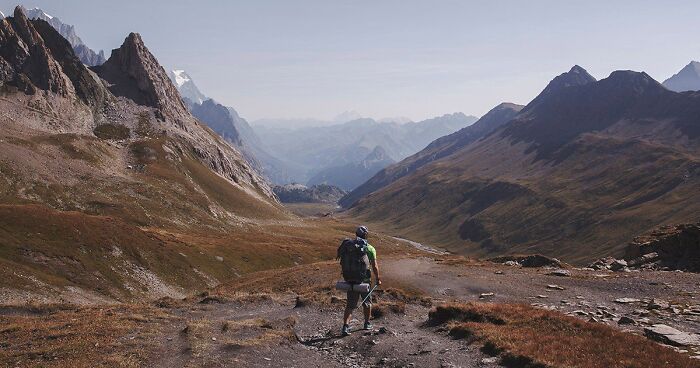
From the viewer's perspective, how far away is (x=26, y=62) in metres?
168

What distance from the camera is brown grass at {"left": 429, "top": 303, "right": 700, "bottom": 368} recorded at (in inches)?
650

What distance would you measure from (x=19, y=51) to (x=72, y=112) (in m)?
27.5

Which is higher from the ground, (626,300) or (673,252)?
(673,252)

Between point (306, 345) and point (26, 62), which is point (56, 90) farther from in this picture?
point (306, 345)

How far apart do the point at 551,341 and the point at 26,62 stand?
198636mm

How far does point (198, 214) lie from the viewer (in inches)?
5192

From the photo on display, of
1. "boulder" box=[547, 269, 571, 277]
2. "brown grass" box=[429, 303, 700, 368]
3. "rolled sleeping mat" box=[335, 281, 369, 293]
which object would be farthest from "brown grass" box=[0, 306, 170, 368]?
"boulder" box=[547, 269, 571, 277]

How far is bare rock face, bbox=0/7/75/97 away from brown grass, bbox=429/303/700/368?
180 m

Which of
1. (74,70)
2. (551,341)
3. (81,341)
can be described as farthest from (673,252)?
(74,70)

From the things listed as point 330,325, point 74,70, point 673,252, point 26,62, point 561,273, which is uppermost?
point 74,70

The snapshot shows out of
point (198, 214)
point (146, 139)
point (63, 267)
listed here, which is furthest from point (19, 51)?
point (63, 267)

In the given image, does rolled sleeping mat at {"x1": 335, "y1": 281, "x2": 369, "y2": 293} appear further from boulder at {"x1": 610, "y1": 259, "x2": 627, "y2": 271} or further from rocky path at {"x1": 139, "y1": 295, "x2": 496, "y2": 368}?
boulder at {"x1": 610, "y1": 259, "x2": 627, "y2": 271}

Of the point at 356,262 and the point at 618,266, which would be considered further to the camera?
the point at 618,266

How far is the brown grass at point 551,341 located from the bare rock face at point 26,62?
180 meters
